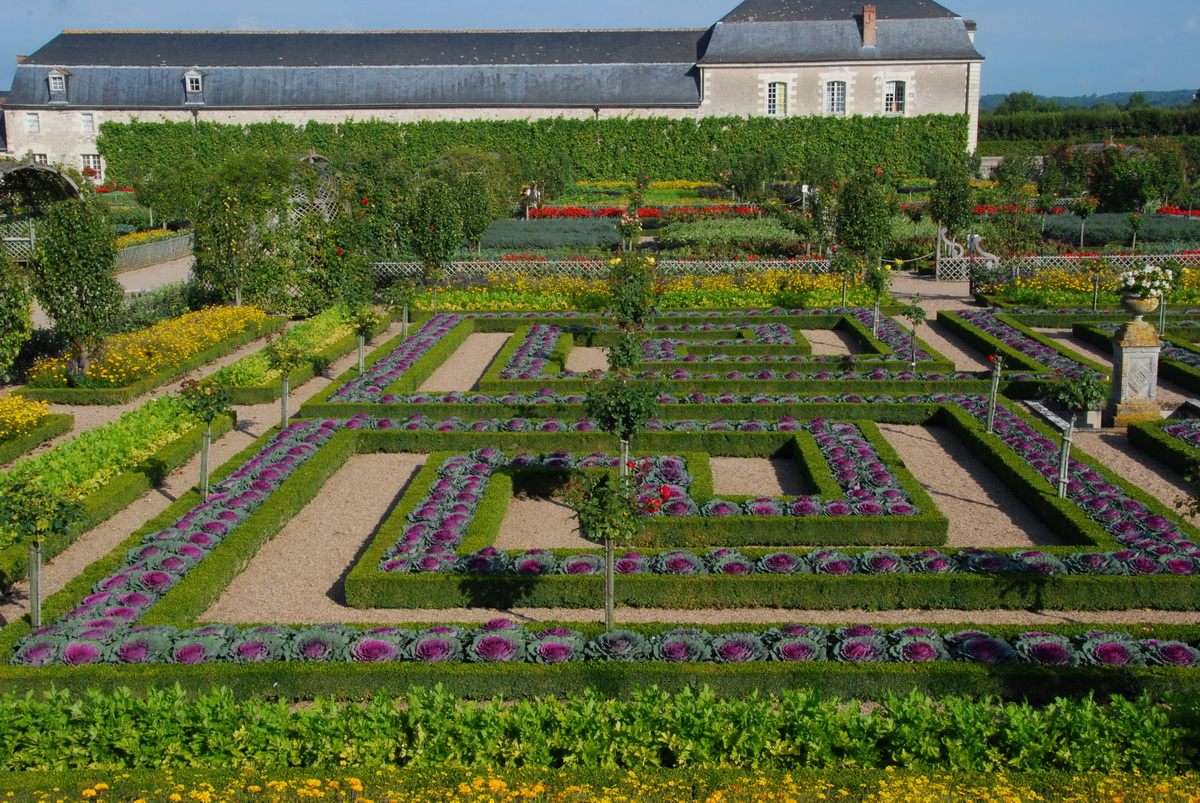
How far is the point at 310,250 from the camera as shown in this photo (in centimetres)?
2205

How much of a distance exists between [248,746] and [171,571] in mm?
3308

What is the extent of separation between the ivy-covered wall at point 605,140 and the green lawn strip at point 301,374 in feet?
92.9

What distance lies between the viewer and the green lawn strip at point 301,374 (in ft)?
51.6

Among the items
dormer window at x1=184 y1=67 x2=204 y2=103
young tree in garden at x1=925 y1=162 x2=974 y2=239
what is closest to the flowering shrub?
young tree in garden at x1=925 y1=162 x2=974 y2=239

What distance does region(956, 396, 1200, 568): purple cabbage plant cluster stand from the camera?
933 cm

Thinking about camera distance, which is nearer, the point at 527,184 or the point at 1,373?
the point at 1,373

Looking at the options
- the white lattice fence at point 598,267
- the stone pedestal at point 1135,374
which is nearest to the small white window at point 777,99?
the white lattice fence at point 598,267

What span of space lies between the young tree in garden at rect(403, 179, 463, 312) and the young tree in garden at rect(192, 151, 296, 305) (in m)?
2.75

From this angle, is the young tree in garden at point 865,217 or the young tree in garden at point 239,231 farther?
the young tree in garden at point 865,217

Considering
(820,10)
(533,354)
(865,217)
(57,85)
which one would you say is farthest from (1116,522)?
(57,85)

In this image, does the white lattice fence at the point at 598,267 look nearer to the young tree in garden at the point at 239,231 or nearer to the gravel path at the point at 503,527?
the young tree in garden at the point at 239,231

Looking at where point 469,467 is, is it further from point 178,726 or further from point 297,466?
point 178,726

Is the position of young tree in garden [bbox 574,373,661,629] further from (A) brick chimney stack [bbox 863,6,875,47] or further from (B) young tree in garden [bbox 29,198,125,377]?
(A) brick chimney stack [bbox 863,6,875,47]

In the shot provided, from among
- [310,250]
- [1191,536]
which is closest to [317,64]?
[310,250]
